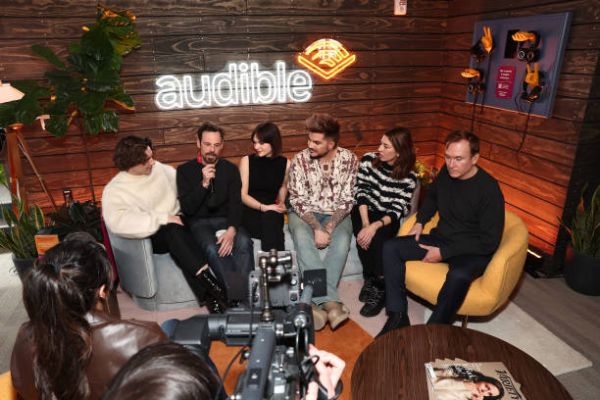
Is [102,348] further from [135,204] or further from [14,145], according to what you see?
[14,145]

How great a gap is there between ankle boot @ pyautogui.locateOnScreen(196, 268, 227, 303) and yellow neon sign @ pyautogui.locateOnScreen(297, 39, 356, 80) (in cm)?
244

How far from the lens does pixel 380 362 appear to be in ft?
6.25

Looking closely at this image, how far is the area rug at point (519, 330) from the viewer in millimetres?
2553

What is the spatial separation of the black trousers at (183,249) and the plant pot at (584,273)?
9.05 feet

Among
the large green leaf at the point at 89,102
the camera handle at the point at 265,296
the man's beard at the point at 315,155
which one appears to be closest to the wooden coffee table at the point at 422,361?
the camera handle at the point at 265,296

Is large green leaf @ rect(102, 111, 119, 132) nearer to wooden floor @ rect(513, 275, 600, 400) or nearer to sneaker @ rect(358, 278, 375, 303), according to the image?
sneaker @ rect(358, 278, 375, 303)

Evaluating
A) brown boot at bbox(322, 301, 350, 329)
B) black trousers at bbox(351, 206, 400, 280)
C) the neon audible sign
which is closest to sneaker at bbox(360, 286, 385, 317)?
black trousers at bbox(351, 206, 400, 280)

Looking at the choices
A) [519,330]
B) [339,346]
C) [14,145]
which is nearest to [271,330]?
[339,346]

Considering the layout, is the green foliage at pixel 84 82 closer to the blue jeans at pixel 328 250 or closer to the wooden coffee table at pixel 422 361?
the blue jeans at pixel 328 250

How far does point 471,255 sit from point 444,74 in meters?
2.83

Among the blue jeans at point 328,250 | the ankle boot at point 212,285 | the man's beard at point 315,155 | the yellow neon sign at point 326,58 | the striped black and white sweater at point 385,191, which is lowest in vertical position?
the ankle boot at point 212,285

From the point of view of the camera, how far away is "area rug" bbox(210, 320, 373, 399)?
8.20 feet

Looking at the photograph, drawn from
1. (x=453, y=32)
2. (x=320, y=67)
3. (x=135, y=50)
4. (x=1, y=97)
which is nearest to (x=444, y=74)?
(x=453, y=32)

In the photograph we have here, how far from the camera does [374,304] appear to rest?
3.07 meters
